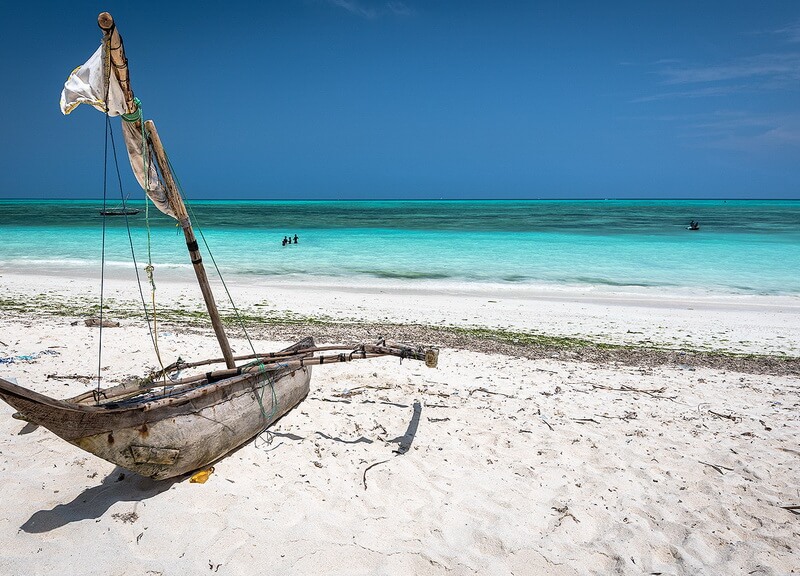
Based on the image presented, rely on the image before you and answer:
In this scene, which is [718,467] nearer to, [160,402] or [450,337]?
[160,402]

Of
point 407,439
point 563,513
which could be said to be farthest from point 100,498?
point 563,513

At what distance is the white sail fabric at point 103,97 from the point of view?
160 inches

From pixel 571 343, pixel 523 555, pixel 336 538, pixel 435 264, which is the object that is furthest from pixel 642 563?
pixel 435 264

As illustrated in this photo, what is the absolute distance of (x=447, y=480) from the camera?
4668mm

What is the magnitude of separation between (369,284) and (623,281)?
8.98 meters

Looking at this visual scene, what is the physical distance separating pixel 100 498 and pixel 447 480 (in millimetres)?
2831

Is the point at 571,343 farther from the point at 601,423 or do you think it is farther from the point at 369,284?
the point at 369,284

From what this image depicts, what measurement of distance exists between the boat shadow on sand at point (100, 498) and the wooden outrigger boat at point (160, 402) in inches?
8.8

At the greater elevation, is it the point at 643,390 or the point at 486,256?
the point at 486,256

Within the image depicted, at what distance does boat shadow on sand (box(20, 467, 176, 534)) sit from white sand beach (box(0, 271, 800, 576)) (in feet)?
0.05

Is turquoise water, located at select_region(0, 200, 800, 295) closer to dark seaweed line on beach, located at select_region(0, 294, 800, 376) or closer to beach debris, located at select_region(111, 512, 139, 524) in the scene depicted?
dark seaweed line on beach, located at select_region(0, 294, 800, 376)

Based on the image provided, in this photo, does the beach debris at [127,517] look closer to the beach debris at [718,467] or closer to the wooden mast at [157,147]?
the wooden mast at [157,147]

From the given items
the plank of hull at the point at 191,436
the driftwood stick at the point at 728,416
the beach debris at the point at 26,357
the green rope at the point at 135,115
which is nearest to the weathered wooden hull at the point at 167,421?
the plank of hull at the point at 191,436

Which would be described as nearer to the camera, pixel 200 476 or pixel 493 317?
pixel 200 476
